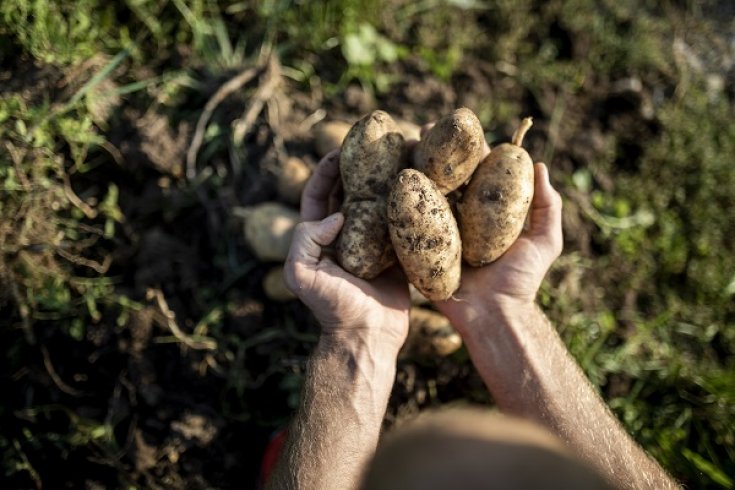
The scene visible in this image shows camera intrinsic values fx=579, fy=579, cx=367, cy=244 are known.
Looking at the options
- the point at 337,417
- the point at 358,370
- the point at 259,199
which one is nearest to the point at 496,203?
the point at 358,370

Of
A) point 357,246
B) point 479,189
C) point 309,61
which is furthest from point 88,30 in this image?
point 479,189

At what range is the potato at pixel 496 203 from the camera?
1953 mm

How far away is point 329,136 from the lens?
263cm

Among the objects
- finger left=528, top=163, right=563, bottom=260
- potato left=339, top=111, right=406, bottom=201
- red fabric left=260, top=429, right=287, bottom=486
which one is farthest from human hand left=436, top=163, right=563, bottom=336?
red fabric left=260, top=429, right=287, bottom=486

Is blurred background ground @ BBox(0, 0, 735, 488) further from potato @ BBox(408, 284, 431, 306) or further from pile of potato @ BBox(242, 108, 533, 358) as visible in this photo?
pile of potato @ BBox(242, 108, 533, 358)

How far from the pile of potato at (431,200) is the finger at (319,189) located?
11 cm

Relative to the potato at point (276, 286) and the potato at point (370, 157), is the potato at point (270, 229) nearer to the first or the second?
Result: the potato at point (276, 286)

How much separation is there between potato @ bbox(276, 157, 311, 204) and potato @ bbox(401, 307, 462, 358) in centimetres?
73

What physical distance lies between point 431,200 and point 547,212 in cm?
49

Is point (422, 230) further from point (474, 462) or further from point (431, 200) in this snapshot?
point (474, 462)

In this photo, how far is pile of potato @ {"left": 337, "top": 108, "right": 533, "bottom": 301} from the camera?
6.23 ft

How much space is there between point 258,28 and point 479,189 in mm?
1676

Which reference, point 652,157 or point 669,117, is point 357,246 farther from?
point 669,117

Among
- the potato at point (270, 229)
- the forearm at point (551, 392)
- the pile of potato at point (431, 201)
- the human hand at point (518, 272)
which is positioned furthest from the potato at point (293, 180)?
the forearm at point (551, 392)
